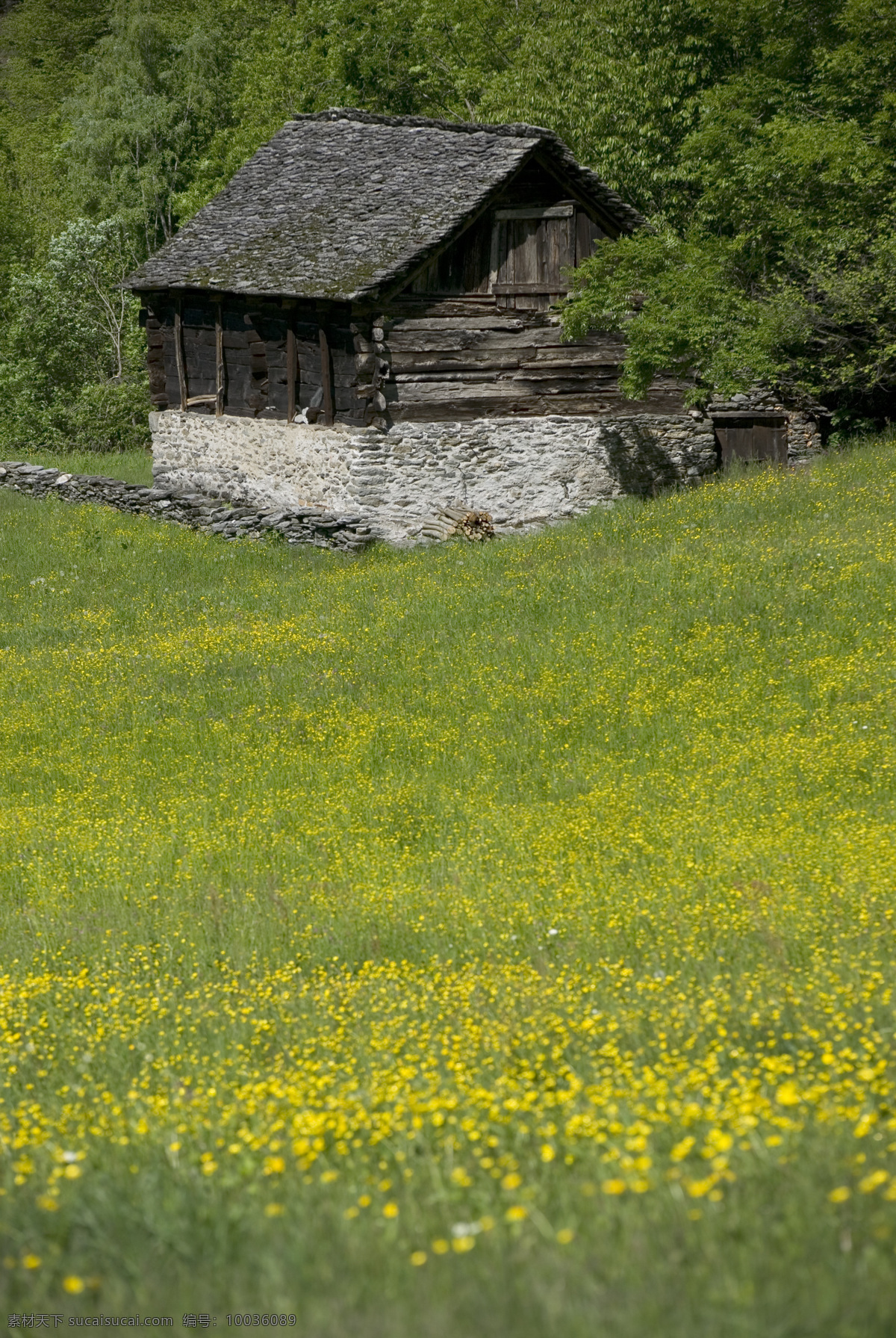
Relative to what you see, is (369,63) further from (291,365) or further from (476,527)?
(476,527)

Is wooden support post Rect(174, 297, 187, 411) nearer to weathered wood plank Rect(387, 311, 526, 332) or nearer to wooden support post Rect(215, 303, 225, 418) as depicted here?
wooden support post Rect(215, 303, 225, 418)

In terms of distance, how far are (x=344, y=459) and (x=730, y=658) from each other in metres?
11.9

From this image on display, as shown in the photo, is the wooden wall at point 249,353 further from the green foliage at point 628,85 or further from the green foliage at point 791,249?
the green foliage at point 628,85

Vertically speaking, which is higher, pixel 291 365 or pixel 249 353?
pixel 249 353

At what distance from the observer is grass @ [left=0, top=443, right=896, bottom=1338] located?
3.33 meters

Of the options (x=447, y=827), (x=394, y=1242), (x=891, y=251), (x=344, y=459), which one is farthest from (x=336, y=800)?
(x=891, y=251)

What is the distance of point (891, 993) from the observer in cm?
511

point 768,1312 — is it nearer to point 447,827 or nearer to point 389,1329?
point 389,1329

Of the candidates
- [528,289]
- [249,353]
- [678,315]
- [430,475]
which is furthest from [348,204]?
[678,315]

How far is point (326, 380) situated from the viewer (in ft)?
74.7

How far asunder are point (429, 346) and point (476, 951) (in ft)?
56.3

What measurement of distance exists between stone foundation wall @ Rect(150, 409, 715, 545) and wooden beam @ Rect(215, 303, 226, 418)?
35.1 inches

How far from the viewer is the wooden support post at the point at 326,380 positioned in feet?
74.4

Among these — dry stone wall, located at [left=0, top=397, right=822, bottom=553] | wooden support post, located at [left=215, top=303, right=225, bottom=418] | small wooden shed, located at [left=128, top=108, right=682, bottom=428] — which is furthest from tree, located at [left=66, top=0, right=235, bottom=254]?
dry stone wall, located at [left=0, top=397, right=822, bottom=553]
